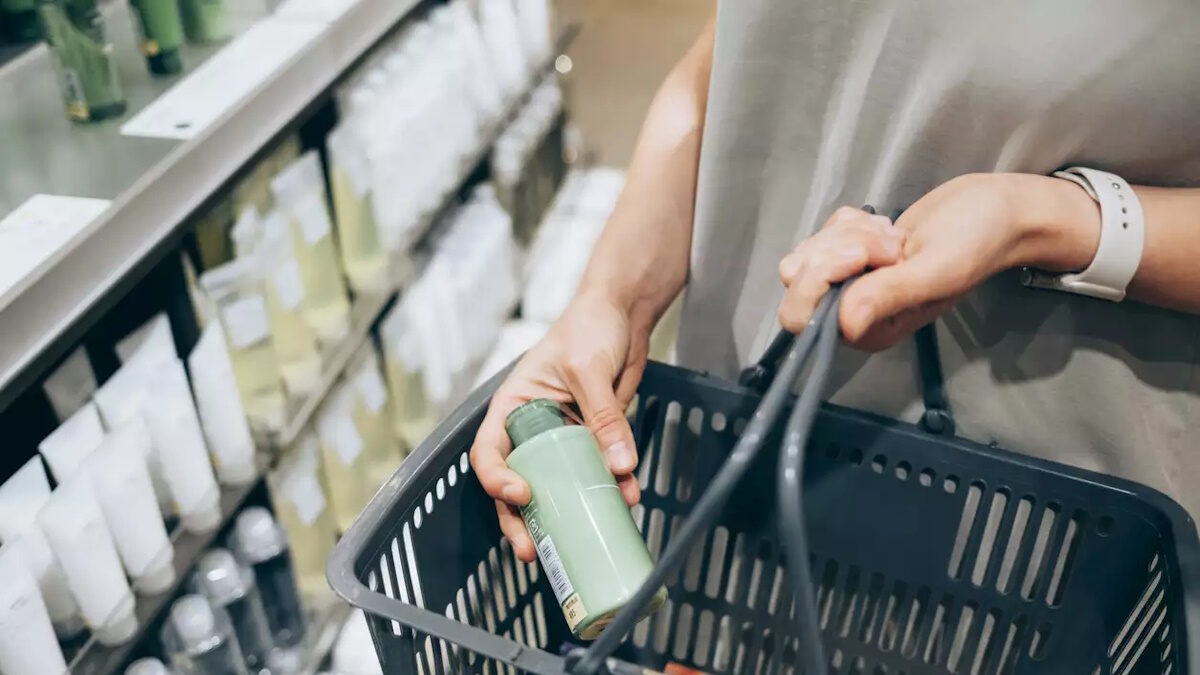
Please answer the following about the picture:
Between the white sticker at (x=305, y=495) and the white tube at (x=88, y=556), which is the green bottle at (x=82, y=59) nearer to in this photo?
the white tube at (x=88, y=556)

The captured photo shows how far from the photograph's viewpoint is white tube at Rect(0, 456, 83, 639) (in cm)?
96

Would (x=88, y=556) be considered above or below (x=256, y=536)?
above

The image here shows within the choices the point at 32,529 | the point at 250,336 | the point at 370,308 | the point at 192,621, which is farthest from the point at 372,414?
the point at 32,529

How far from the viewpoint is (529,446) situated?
0.70 metres

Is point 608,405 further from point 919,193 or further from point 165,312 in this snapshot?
point 165,312

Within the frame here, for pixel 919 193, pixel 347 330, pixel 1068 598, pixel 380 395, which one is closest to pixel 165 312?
pixel 347 330

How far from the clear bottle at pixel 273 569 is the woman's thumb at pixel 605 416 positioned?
2.46 feet

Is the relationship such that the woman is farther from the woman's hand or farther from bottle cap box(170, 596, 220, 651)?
bottle cap box(170, 596, 220, 651)

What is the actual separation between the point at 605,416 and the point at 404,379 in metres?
1.20

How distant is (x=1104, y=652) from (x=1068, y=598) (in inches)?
1.9

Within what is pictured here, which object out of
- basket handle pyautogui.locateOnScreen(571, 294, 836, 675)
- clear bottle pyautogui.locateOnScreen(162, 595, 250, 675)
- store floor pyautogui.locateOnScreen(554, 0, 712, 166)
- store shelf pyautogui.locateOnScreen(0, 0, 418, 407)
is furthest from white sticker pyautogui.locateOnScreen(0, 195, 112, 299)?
store floor pyautogui.locateOnScreen(554, 0, 712, 166)

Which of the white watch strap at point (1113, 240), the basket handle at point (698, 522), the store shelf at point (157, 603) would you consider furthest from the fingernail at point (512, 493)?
the store shelf at point (157, 603)

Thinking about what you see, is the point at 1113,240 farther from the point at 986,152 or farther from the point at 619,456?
the point at 619,456

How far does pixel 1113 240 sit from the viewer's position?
26.0 inches
